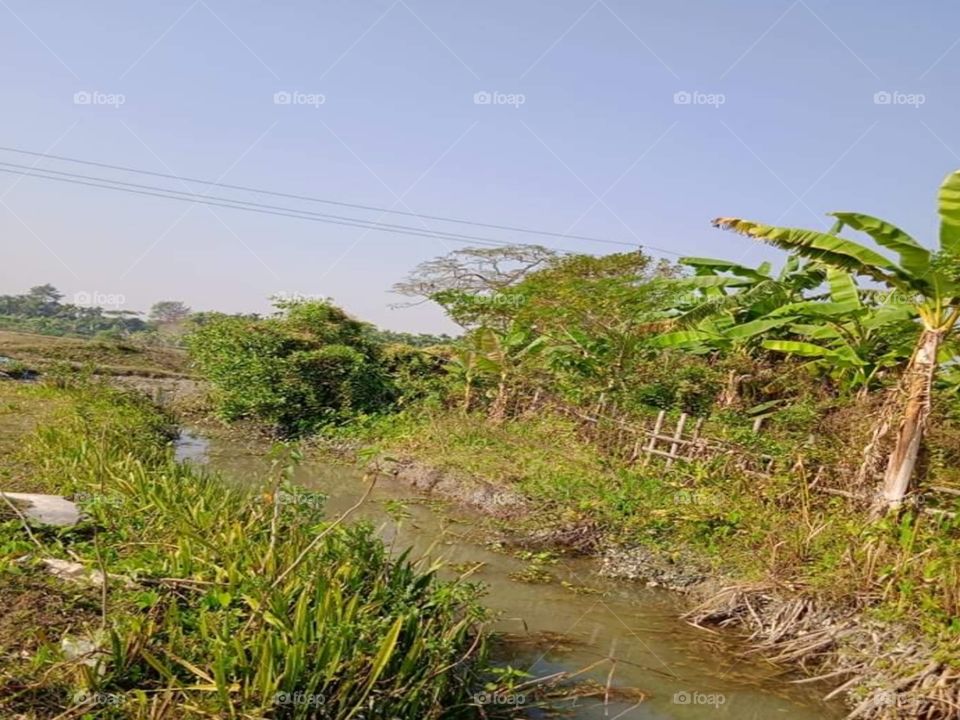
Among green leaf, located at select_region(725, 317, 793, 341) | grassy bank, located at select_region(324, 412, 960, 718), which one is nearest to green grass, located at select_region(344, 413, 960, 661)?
grassy bank, located at select_region(324, 412, 960, 718)

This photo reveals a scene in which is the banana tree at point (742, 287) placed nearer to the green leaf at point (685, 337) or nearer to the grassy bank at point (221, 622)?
the green leaf at point (685, 337)

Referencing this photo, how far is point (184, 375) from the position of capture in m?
24.4

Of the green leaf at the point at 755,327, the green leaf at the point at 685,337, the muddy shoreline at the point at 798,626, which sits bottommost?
the muddy shoreline at the point at 798,626

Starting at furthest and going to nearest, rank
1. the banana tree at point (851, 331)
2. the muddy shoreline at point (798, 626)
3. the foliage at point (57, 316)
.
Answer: the foliage at point (57, 316) < the banana tree at point (851, 331) < the muddy shoreline at point (798, 626)

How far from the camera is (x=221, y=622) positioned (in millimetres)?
4051

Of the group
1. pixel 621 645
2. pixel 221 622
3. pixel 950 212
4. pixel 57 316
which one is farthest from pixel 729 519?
pixel 57 316

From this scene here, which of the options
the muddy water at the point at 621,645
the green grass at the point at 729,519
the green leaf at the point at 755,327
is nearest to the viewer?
the muddy water at the point at 621,645

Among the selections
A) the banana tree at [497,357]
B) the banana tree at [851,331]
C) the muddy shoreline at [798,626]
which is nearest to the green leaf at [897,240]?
the banana tree at [851,331]

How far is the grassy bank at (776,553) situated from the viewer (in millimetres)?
5703

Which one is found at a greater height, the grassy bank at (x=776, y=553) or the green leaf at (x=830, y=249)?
the green leaf at (x=830, y=249)

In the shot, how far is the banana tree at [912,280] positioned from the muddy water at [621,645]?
2227 mm

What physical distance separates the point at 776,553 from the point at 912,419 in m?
1.71

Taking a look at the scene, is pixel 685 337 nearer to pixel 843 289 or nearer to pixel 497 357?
pixel 843 289

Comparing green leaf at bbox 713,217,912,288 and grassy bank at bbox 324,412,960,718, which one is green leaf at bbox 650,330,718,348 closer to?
grassy bank at bbox 324,412,960,718
